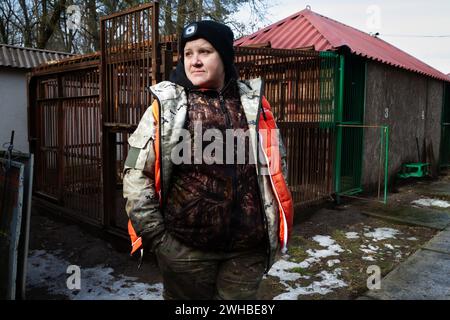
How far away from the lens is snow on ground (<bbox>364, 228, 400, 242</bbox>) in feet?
17.7

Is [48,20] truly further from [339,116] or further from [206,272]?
[206,272]

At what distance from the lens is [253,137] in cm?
201

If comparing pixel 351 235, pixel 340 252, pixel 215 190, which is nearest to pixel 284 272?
pixel 340 252

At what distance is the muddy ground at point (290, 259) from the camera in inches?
146

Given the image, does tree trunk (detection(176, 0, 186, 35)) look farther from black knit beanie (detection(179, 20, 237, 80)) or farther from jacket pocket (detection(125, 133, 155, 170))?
jacket pocket (detection(125, 133, 155, 170))

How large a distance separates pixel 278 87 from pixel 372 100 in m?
2.68

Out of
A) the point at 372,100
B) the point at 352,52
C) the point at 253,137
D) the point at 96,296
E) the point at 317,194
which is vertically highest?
the point at 352,52

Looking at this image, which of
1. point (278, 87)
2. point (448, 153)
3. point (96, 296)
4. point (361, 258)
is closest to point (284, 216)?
point (96, 296)

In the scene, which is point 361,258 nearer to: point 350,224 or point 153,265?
point 350,224

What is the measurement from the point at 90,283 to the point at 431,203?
655cm

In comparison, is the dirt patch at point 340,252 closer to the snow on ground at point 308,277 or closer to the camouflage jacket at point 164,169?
the snow on ground at point 308,277

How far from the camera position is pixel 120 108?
4531mm

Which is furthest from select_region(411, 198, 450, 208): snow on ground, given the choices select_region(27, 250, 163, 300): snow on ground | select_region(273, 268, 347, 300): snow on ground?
select_region(27, 250, 163, 300): snow on ground

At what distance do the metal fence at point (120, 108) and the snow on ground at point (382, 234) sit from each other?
110 cm
